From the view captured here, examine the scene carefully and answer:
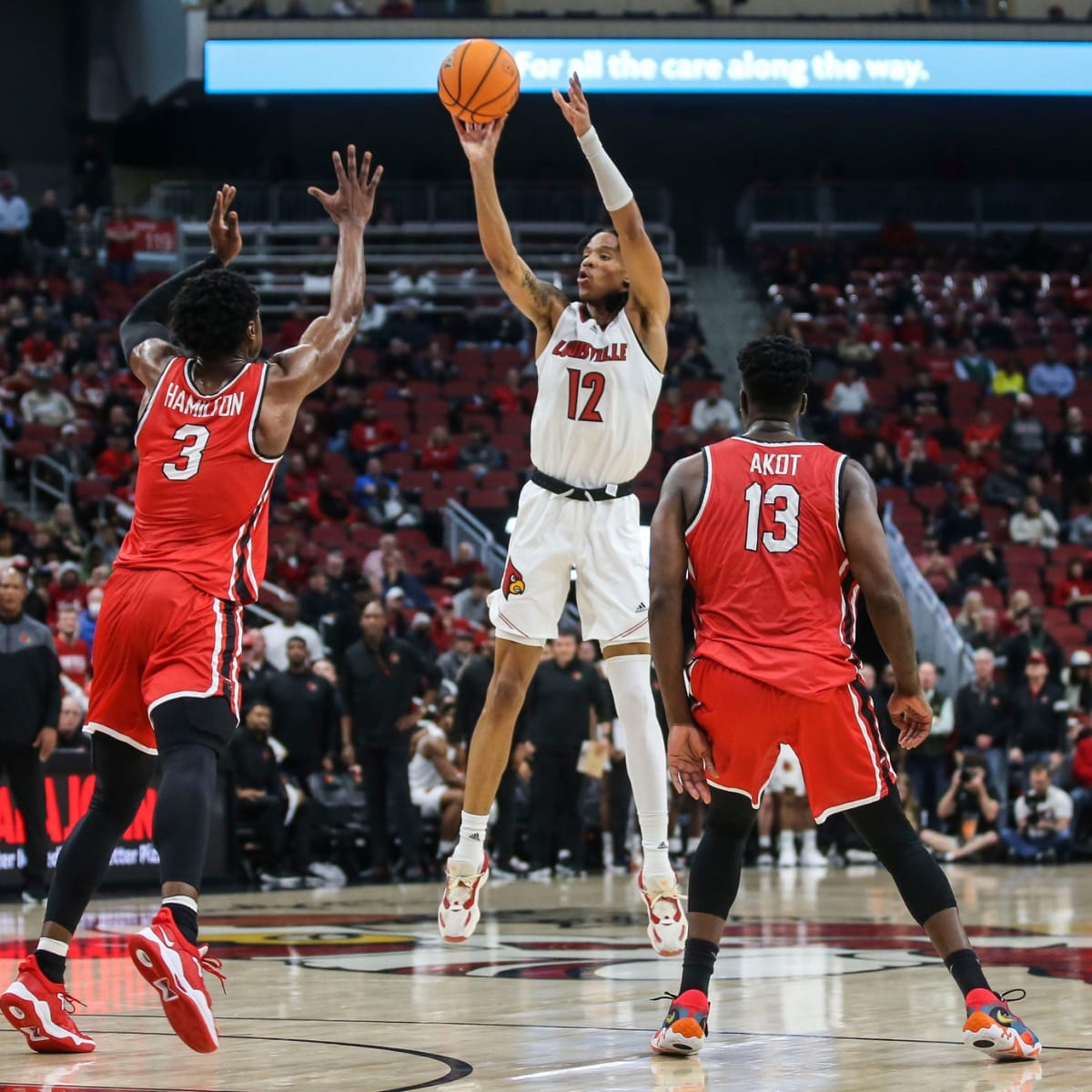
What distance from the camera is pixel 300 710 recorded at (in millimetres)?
13953

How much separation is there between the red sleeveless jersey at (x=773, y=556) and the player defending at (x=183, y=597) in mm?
1289

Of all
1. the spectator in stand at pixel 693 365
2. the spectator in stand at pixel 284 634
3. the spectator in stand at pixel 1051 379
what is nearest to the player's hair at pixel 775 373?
the spectator in stand at pixel 284 634

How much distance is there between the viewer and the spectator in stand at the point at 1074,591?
758 inches

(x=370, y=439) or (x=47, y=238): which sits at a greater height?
(x=47, y=238)

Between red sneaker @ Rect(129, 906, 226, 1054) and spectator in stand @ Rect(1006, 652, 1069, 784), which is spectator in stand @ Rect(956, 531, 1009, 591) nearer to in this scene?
spectator in stand @ Rect(1006, 652, 1069, 784)

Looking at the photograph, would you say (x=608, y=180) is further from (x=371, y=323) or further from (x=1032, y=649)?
(x=371, y=323)

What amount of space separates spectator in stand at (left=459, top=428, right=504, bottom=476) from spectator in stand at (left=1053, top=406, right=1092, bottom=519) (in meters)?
6.91

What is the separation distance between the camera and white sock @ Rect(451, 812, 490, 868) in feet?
22.0

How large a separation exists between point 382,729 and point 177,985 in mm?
9149

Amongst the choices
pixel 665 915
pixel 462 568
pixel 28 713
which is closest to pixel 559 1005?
pixel 665 915

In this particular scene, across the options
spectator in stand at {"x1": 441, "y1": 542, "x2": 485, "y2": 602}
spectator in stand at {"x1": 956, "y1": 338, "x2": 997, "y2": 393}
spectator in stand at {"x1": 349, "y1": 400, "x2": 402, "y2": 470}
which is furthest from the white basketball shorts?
spectator in stand at {"x1": 956, "y1": 338, "x2": 997, "y2": 393}

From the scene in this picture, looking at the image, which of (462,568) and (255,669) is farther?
(462,568)

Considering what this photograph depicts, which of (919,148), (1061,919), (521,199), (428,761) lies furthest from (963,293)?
(1061,919)

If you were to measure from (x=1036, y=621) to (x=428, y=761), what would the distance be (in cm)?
593
